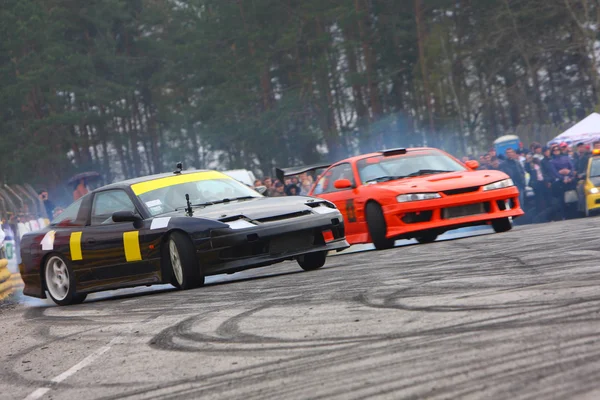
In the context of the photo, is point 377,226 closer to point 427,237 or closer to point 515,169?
point 427,237

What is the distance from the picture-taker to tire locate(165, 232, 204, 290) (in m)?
10.9

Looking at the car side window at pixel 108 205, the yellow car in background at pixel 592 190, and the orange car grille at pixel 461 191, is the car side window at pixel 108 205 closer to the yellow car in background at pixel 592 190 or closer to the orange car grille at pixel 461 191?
the orange car grille at pixel 461 191

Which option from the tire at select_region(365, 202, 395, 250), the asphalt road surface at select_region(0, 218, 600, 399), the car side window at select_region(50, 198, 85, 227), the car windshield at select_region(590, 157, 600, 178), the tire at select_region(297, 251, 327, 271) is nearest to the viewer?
the asphalt road surface at select_region(0, 218, 600, 399)

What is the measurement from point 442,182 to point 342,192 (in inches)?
67.6

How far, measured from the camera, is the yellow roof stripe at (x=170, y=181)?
477 inches

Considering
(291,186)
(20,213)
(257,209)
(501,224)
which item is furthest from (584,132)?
(257,209)

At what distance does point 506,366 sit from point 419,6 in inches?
1783

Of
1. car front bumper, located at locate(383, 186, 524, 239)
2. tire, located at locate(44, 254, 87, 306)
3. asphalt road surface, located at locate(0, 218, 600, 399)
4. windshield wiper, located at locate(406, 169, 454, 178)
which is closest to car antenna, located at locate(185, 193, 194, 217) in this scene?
asphalt road surface, located at locate(0, 218, 600, 399)

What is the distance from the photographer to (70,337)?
8.61 metres

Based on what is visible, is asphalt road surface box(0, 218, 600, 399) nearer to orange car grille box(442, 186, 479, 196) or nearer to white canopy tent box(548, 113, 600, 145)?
orange car grille box(442, 186, 479, 196)

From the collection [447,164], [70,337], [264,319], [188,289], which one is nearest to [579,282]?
[264,319]

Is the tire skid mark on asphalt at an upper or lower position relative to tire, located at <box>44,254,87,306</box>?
lower

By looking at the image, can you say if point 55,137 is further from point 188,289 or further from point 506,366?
point 506,366

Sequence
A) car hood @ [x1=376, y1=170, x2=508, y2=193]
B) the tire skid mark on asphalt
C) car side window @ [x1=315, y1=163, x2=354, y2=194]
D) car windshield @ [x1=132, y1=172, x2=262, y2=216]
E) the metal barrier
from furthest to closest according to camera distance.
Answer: the metal barrier, car side window @ [x1=315, y1=163, x2=354, y2=194], car hood @ [x1=376, y1=170, x2=508, y2=193], car windshield @ [x1=132, y1=172, x2=262, y2=216], the tire skid mark on asphalt
